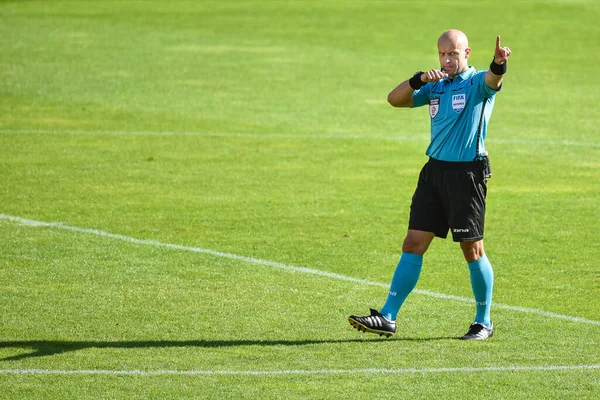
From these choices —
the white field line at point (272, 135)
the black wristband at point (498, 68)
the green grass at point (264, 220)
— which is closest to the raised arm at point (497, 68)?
the black wristband at point (498, 68)

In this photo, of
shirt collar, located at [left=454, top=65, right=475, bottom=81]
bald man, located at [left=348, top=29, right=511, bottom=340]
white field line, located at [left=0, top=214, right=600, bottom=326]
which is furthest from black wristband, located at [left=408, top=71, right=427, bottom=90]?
white field line, located at [left=0, top=214, right=600, bottom=326]

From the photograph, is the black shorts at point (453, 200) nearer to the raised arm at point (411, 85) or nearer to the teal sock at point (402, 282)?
the teal sock at point (402, 282)

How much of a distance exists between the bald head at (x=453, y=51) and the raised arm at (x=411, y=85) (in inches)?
5.2

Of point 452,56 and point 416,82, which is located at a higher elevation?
point 452,56

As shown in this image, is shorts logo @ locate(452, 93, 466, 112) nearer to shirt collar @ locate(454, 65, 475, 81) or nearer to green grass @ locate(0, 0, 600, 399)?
shirt collar @ locate(454, 65, 475, 81)

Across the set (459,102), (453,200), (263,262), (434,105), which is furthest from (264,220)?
(459,102)

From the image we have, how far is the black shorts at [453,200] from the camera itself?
29.2ft

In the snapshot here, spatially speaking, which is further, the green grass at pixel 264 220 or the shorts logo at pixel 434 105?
the shorts logo at pixel 434 105

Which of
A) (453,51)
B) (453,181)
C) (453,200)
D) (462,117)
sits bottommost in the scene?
(453,200)

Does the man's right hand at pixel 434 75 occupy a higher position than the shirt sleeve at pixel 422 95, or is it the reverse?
the man's right hand at pixel 434 75

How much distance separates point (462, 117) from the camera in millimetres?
8953

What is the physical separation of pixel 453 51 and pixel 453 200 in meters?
1.10

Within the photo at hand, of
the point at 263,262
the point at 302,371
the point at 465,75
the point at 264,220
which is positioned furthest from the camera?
the point at 264,220

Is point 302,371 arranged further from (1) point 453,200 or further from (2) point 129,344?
(1) point 453,200
